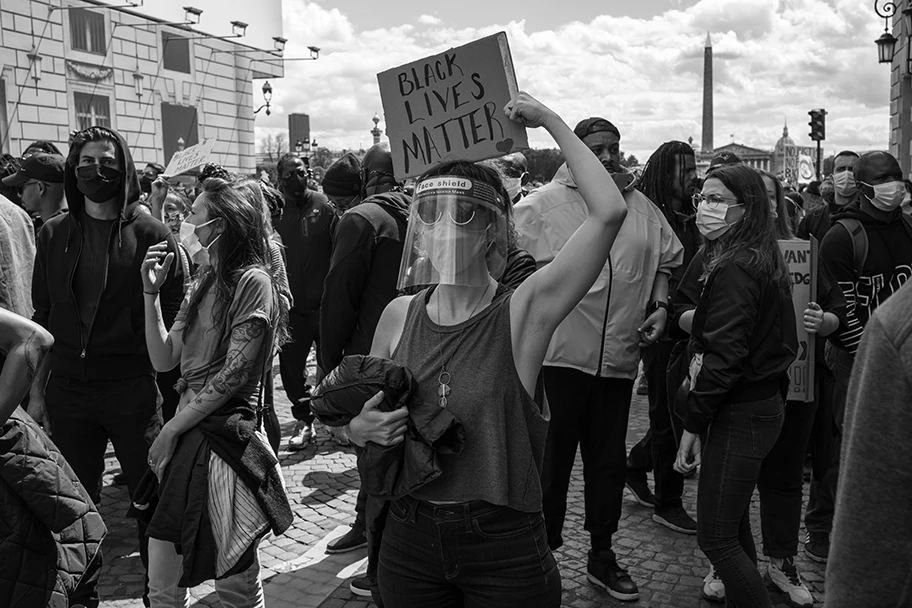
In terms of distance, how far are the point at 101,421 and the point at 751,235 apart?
2922mm

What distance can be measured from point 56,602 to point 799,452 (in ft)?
10.3

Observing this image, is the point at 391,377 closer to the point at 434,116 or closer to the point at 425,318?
the point at 425,318

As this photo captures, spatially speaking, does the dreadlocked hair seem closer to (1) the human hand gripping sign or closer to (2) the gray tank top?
(1) the human hand gripping sign

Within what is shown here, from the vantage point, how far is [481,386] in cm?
214

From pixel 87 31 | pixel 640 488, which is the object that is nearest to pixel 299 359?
pixel 640 488

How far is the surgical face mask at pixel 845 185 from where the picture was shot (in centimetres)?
609

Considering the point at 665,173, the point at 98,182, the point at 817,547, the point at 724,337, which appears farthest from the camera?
the point at 665,173

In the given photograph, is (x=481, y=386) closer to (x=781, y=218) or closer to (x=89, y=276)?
(x=781, y=218)

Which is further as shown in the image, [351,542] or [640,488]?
[640,488]

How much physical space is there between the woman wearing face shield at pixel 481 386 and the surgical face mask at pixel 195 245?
132 cm

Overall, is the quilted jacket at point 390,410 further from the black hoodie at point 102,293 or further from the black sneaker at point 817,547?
the black sneaker at point 817,547

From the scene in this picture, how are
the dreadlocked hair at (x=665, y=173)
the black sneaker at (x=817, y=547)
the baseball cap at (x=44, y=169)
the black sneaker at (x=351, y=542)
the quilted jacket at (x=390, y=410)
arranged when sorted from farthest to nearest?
1. the baseball cap at (x=44, y=169)
2. the dreadlocked hair at (x=665, y=173)
3. the black sneaker at (x=351, y=542)
4. the black sneaker at (x=817, y=547)
5. the quilted jacket at (x=390, y=410)

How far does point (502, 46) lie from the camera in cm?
226

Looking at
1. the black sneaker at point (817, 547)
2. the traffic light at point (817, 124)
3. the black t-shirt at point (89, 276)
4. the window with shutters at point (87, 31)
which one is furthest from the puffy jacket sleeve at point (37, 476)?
the window with shutters at point (87, 31)
